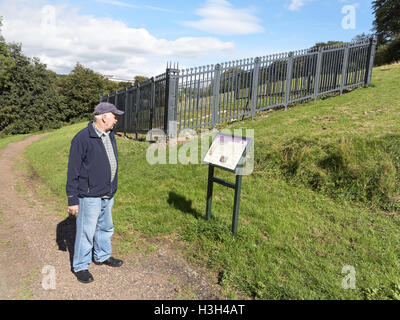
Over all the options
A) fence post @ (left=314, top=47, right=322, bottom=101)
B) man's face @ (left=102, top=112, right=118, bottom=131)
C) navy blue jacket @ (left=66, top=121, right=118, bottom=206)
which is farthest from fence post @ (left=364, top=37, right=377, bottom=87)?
navy blue jacket @ (left=66, top=121, right=118, bottom=206)

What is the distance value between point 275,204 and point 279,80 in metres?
6.31

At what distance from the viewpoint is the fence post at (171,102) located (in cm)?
872

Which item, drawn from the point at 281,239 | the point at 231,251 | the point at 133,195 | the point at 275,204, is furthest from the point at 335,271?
the point at 133,195

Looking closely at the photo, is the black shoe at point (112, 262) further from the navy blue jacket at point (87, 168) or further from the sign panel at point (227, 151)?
the sign panel at point (227, 151)

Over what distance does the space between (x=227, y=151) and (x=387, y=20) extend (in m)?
38.2

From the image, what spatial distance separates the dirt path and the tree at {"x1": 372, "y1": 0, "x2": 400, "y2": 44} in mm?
36646

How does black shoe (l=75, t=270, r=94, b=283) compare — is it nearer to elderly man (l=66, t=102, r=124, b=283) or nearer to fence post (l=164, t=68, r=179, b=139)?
elderly man (l=66, t=102, r=124, b=283)

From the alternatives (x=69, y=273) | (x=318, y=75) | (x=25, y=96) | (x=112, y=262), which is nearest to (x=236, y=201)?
(x=112, y=262)

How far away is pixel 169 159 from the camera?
746 centimetres

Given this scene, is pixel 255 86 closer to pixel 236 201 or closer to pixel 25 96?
pixel 236 201

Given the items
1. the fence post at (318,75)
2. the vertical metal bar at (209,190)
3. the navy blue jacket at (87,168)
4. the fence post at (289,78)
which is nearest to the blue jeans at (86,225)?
the navy blue jacket at (87,168)

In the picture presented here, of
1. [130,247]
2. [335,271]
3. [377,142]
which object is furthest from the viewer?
[377,142]

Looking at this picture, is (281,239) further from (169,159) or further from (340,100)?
(340,100)

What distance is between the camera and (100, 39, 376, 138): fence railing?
892 centimetres
